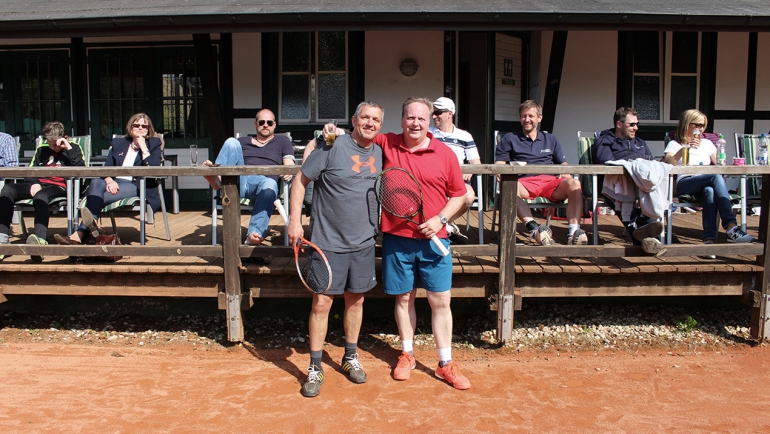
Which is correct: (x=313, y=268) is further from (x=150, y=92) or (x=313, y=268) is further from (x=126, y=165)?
(x=150, y=92)

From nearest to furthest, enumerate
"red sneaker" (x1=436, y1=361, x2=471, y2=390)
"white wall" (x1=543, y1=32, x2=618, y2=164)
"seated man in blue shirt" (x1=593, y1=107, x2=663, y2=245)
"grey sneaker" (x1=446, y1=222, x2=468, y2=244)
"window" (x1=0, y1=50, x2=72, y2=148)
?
"red sneaker" (x1=436, y1=361, x2=471, y2=390)
"grey sneaker" (x1=446, y1=222, x2=468, y2=244)
"seated man in blue shirt" (x1=593, y1=107, x2=663, y2=245)
"white wall" (x1=543, y1=32, x2=618, y2=164)
"window" (x1=0, y1=50, x2=72, y2=148)

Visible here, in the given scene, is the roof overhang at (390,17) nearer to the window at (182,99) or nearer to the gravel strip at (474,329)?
the window at (182,99)

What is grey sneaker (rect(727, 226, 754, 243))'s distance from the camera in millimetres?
4730

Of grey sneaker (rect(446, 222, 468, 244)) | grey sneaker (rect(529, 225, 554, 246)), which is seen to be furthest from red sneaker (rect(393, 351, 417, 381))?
grey sneaker (rect(529, 225, 554, 246))

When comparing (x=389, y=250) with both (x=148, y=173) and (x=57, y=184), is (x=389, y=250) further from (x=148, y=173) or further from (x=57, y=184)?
(x=57, y=184)

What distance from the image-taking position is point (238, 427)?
11.0 ft

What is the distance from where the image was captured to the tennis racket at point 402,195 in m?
3.58

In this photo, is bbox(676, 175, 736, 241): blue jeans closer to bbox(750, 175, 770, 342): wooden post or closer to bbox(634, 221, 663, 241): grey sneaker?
bbox(750, 175, 770, 342): wooden post

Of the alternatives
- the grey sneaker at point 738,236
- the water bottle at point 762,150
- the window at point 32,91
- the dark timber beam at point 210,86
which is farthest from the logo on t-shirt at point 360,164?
the window at point 32,91

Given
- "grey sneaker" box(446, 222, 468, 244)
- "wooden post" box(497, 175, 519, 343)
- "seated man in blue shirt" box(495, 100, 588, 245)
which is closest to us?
"wooden post" box(497, 175, 519, 343)

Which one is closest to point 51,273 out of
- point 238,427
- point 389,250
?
point 238,427

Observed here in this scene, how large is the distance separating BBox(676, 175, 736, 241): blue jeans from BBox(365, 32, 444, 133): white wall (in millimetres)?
3632

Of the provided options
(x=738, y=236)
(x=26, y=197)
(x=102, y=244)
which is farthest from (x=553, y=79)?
(x=26, y=197)

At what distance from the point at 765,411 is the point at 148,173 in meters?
4.48
